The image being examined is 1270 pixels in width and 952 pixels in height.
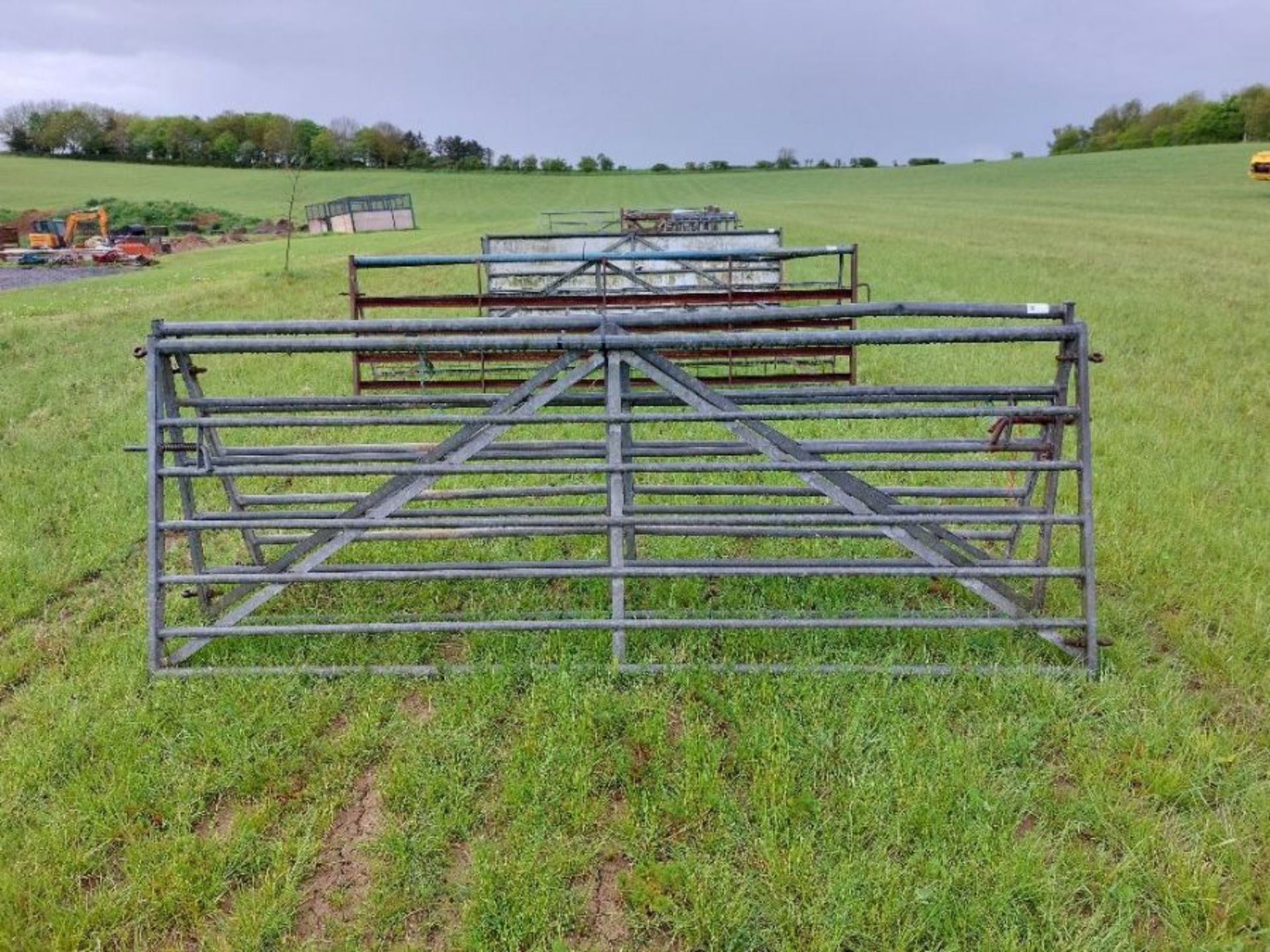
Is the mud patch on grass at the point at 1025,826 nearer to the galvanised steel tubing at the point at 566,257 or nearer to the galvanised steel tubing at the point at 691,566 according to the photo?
the galvanised steel tubing at the point at 691,566

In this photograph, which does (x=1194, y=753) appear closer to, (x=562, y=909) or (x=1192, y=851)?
(x=1192, y=851)

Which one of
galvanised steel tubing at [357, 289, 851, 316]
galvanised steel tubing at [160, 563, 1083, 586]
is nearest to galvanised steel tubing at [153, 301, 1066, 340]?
galvanised steel tubing at [160, 563, 1083, 586]

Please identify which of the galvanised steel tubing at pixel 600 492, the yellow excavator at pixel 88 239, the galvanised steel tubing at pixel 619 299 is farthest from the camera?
the yellow excavator at pixel 88 239

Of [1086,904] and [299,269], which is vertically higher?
[299,269]

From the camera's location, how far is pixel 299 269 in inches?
895

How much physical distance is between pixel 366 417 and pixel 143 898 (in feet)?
6.98

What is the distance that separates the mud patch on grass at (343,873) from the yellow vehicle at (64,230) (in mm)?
37921

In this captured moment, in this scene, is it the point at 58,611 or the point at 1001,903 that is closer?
the point at 1001,903

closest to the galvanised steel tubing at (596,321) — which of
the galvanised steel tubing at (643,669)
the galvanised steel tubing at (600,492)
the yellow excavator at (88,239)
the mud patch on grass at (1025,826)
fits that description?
the galvanised steel tubing at (600,492)

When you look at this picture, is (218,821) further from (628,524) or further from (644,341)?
(644,341)

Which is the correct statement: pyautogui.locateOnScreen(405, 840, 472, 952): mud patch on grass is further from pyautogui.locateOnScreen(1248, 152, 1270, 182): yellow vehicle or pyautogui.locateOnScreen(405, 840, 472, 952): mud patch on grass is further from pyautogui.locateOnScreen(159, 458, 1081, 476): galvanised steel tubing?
pyautogui.locateOnScreen(1248, 152, 1270, 182): yellow vehicle

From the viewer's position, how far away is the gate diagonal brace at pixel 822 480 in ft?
12.9

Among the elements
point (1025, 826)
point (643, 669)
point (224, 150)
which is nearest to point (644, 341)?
point (643, 669)

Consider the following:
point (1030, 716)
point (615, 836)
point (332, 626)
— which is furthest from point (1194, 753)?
point (332, 626)
